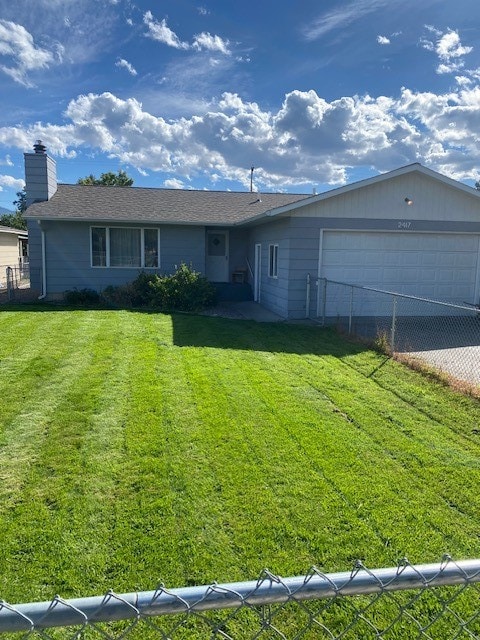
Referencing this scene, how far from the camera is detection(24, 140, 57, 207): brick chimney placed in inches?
628

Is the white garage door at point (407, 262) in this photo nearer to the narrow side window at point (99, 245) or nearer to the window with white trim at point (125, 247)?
the window with white trim at point (125, 247)

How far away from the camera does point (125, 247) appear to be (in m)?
15.6

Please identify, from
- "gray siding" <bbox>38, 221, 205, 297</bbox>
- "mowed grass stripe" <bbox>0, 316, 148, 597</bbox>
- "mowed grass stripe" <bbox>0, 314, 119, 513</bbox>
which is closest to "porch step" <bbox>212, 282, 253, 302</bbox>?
"gray siding" <bbox>38, 221, 205, 297</bbox>

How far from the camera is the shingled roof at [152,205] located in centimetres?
1473

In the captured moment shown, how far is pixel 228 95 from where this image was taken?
18.1m

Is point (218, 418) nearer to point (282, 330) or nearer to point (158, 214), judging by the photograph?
point (282, 330)

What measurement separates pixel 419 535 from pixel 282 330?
7458 mm

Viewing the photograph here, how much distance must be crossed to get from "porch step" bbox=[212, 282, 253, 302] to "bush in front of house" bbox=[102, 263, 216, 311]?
160 cm

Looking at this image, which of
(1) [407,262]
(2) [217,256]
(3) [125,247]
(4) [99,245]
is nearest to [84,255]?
(4) [99,245]

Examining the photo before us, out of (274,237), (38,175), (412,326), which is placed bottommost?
(412,326)

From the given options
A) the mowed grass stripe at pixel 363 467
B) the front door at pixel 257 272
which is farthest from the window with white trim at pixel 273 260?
the mowed grass stripe at pixel 363 467

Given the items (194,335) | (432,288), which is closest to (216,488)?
(194,335)

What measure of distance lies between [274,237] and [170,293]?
340 centimetres

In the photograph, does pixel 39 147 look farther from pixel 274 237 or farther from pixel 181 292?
pixel 274 237
